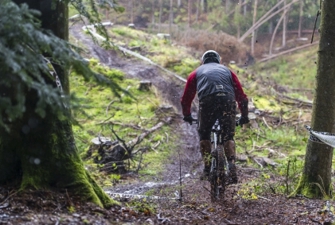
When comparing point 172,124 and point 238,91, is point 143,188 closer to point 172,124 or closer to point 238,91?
point 238,91

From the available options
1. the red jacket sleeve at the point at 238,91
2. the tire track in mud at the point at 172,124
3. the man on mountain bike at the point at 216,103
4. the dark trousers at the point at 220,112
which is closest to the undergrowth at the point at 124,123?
the tire track in mud at the point at 172,124

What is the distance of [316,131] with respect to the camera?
664cm

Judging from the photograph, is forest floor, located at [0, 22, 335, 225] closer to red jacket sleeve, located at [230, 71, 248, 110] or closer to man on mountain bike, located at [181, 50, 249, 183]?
man on mountain bike, located at [181, 50, 249, 183]

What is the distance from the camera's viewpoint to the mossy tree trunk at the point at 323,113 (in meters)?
6.33

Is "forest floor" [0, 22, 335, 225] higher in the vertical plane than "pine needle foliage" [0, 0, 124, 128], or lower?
lower

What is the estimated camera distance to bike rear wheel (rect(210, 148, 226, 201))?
638 centimetres

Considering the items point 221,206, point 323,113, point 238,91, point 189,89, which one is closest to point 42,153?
point 221,206

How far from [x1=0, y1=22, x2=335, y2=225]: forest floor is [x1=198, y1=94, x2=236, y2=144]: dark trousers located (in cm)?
76

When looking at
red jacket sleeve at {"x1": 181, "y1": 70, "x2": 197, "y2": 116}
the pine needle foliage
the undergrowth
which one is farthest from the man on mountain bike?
the pine needle foliage

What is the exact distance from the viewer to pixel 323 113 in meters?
→ 6.52

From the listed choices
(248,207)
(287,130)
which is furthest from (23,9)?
(287,130)

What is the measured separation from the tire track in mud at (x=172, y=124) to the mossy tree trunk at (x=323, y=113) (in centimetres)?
190

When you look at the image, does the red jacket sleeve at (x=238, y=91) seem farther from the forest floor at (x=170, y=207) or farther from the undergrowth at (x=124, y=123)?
the undergrowth at (x=124, y=123)

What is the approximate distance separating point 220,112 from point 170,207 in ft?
5.29
